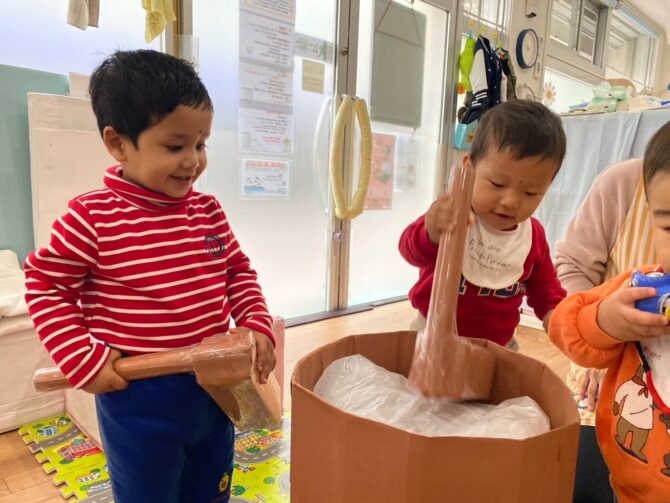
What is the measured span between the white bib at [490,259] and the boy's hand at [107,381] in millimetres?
560

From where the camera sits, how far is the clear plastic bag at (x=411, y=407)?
45 centimetres

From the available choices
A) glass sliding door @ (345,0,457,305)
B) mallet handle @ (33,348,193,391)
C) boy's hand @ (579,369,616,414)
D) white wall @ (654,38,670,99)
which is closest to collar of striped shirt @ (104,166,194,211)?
mallet handle @ (33,348,193,391)

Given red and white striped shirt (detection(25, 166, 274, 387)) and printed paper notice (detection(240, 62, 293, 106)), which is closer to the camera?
red and white striped shirt (detection(25, 166, 274, 387))

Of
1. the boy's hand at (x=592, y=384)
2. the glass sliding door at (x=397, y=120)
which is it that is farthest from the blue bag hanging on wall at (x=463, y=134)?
the boy's hand at (x=592, y=384)

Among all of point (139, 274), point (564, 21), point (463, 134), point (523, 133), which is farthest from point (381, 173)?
point (564, 21)

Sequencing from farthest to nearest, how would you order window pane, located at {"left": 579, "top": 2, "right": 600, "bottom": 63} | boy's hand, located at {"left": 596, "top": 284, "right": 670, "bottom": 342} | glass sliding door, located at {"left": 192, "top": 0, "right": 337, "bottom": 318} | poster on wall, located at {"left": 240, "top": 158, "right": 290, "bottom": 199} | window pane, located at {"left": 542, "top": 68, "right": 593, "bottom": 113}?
window pane, located at {"left": 579, "top": 2, "right": 600, "bottom": 63}
window pane, located at {"left": 542, "top": 68, "right": 593, "bottom": 113}
poster on wall, located at {"left": 240, "top": 158, "right": 290, "bottom": 199}
glass sliding door, located at {"left": 192, "top": 0, "right": 337, "bottom": 318}
boy's hand, located at {"left": 596, "top": 284, "right": 670, "bottom": 342}

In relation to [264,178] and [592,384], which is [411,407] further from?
[264,178]

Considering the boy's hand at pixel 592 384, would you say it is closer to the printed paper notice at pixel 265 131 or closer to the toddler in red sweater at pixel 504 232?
the toddler in red sweater at pixel 504 232

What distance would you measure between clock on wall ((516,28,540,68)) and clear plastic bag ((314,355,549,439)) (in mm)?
3706

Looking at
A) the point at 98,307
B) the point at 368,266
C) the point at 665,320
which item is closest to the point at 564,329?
the point at 665,320

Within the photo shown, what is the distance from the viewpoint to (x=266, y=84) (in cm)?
231

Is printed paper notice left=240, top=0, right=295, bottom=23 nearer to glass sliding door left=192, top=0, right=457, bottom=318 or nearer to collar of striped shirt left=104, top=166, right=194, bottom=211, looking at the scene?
glass sliding door left=192, top=0, right=457, bottom=318

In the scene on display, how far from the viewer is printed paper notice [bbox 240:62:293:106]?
7.38 feet

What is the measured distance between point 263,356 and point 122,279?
0.79ft
